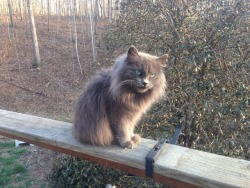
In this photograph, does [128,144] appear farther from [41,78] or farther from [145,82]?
[41,78]

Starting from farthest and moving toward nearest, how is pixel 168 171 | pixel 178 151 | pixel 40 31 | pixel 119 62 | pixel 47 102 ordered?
pixel 40 31 → pixel 47 102 → pixel 119 62 → pixel 178 151 → pixel 168 171

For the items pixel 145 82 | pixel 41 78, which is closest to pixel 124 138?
pixel 145 82

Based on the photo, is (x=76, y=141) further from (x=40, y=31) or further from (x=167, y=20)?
(x=40, y=31)

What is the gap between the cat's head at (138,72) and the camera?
5.89 feet

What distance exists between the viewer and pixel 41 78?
33.7ft

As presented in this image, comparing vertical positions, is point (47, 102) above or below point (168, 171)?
below

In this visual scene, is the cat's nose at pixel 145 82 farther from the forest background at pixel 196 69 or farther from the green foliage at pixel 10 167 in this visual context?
the green foliage at pixel 10 167

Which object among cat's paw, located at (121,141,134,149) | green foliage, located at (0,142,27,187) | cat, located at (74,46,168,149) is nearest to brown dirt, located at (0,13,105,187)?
green foliage, located at (0,142,27,187)

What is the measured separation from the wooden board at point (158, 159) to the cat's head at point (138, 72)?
444 millimetres

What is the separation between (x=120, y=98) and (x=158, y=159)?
1.56 feet

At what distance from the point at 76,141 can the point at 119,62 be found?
0.68 meters

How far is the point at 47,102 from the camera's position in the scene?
8.57m

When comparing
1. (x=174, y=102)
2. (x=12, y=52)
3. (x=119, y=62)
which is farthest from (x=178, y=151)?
(x=12, y=52)

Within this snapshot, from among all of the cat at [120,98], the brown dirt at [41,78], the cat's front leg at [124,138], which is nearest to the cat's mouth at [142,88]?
the cat at [120,98]
